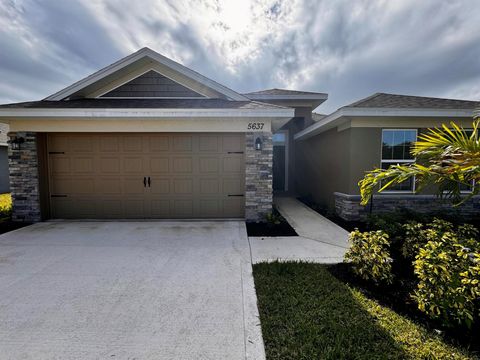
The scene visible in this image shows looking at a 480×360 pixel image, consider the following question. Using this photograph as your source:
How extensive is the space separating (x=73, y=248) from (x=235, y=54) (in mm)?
9335

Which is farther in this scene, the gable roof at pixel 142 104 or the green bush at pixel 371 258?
the gable roof at pixel 142 104

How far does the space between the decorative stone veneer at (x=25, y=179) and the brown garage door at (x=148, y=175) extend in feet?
1.18

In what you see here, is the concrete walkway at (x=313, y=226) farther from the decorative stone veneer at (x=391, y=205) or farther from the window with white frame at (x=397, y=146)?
the window with white frame at (x=397, y=146)

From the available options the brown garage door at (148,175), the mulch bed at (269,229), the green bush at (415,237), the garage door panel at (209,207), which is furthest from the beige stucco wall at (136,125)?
the green bush at (415,237)

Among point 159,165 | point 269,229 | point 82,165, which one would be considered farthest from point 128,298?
point 82,165

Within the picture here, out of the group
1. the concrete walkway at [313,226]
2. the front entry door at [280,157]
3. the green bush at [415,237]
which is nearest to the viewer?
the green bush at [415,237]

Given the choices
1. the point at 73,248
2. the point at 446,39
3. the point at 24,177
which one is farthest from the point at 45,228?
the point at 446,39

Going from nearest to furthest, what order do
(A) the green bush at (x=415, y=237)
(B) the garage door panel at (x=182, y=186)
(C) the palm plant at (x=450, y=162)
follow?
(C) the palm plant at (x=450, y=162)
(A) the green bush at (x=415, y=237)
(B) the garage door panel at (x=182, y=186)

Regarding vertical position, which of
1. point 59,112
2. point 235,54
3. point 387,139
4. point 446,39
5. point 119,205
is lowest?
point 119,205

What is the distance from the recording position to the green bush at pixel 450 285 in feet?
7.45

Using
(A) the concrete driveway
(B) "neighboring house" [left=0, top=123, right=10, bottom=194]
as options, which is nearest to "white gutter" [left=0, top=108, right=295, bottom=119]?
(A) the concrete driveway

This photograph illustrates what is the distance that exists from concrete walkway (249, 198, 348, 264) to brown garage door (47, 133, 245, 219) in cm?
183

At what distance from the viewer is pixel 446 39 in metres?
6.98

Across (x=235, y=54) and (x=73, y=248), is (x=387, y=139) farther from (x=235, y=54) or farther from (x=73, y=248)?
(x=73, y=248)
